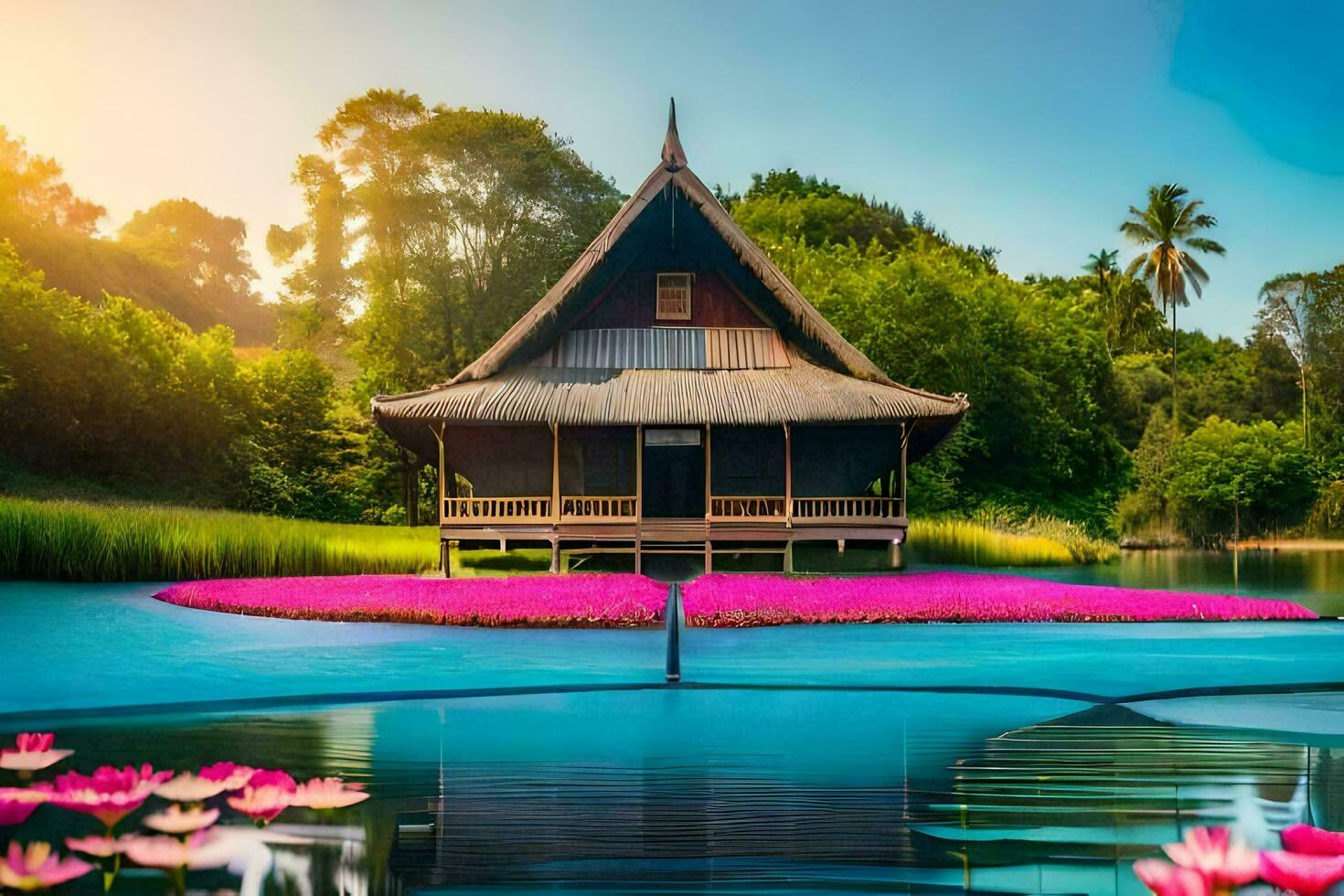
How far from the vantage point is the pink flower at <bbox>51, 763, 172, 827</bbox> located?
4.30 feet

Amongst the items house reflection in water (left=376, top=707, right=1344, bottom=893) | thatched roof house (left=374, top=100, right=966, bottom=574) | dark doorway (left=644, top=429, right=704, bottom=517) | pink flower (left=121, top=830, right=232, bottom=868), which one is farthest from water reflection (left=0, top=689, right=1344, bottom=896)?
dark doorway (left=644, top=429, right=704, bottom=517)

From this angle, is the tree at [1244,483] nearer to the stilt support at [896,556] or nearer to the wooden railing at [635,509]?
the stilt support at [896,556]

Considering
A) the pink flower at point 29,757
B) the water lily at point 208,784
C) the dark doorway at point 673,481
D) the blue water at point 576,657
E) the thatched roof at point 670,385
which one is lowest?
the blue water at point 576,657

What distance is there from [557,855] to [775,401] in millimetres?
13714

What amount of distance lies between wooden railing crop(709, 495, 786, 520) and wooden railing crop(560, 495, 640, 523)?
1.37 m

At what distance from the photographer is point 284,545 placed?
666 inches

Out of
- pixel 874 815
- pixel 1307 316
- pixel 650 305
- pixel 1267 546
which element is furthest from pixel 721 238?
pixel 1307 316

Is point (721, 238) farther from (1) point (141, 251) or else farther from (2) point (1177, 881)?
(1) point (141, 251)

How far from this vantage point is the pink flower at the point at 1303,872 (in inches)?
45.4

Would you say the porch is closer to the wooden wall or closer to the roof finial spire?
the wooden wall

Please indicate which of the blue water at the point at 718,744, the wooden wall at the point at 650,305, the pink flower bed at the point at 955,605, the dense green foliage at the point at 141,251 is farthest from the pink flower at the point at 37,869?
the dense green foliage at the point at 141,251

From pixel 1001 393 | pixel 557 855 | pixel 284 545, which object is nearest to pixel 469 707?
pixel 557 855

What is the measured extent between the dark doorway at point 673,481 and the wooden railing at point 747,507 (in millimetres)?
714

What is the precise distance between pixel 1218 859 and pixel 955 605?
34.4 ft
